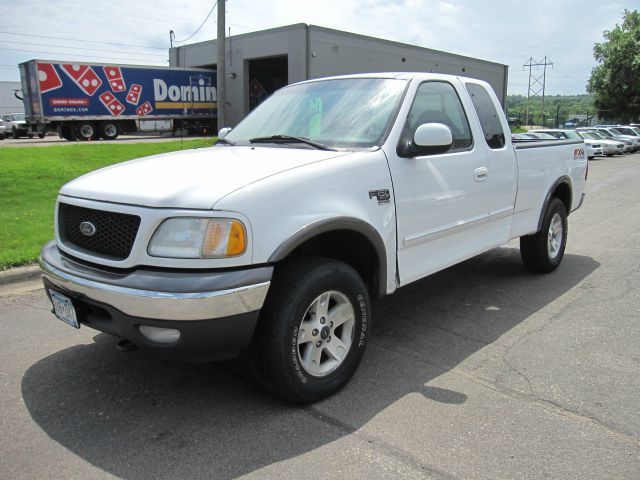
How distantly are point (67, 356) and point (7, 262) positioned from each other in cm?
256

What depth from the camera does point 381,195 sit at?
142 inches

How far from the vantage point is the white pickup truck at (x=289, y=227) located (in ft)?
9.23

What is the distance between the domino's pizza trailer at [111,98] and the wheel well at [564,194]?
2628cm

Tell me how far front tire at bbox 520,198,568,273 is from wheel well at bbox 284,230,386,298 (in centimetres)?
286

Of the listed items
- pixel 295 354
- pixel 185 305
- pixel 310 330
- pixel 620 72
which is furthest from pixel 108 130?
pixel 620 72

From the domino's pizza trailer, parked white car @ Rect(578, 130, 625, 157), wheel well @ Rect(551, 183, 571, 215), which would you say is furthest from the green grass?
parked white car @ Rect(578, 130, 625, 157)

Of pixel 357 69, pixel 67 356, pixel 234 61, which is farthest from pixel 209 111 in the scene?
pixel 67 356

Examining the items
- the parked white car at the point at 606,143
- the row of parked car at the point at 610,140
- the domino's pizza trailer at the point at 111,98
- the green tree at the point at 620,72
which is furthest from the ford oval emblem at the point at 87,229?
the green tree at the point at 620,72

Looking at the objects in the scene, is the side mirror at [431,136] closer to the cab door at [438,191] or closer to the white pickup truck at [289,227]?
the white pickup truck at [289,227]

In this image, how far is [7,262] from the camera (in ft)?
19.7

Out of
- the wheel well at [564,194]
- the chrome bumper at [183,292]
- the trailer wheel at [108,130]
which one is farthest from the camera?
the trailer wheel at [108,130]

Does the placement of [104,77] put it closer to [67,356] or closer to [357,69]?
[357,69]

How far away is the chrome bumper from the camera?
272 centimetres

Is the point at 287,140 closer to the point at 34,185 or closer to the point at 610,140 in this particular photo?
the point at 34,185
